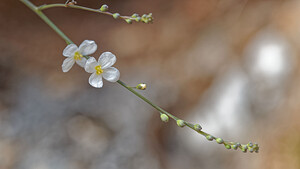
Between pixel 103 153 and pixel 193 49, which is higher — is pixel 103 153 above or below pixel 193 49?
below

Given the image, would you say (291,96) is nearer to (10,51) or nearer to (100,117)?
(100,117)

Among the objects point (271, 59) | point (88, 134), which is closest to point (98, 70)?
point (88, 134)

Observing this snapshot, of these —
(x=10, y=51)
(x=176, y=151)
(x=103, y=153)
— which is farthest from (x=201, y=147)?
(x=10, y=51)

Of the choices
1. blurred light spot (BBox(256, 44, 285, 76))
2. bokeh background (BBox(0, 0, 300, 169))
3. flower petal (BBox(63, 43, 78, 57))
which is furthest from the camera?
blurred light spot (BBox(256, 44, 285, 76))

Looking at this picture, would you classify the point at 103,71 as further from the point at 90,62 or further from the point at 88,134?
the point at 88,134

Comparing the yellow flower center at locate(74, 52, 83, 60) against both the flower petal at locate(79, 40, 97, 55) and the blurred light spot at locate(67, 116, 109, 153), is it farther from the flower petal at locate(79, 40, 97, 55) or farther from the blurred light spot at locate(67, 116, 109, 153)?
the blurred light spot at locate(67, 116, 109, 153)

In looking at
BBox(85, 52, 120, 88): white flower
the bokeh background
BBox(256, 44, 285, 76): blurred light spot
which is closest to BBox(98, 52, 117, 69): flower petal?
BBox(85, 52, 120, 88): white flower
